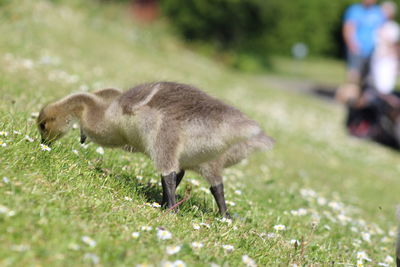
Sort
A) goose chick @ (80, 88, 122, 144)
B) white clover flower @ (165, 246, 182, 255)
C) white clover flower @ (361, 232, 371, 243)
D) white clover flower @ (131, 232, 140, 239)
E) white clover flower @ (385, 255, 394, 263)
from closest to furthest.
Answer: white clover flower @ (165, 246, 182, 255) < white clover flower @ (131, 232, 140, 239) < white clover flower @ (385, 255, 394, 263) < goose chick @ (80, 88, 122, 144) < white clover flower @ (361, 232, 371, 243)

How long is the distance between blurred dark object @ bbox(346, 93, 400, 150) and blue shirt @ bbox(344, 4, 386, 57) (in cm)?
205

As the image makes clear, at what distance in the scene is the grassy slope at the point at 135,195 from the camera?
3.55 meters

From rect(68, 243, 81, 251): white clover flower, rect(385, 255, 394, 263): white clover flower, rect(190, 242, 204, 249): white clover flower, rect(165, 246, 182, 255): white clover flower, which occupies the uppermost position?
rect(68, 243, 81, 251): white clover flower

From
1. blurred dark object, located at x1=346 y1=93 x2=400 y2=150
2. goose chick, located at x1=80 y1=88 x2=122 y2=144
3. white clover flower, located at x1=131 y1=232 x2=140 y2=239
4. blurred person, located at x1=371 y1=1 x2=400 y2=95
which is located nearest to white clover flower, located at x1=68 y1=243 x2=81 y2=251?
white clover flower, located at x1=131 y1=232 x2=140 y2=239

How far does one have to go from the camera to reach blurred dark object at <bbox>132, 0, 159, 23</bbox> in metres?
33.5

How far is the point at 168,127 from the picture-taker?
4949mm

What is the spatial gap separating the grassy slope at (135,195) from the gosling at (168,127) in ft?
1.04

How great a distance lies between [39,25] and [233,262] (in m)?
15.4

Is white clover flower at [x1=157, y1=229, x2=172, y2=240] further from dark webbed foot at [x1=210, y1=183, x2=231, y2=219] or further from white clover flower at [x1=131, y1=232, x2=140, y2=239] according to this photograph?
dark webbed foot at [x1=210, y1=183, x2=231, y2=219]

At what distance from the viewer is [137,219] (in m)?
4.27

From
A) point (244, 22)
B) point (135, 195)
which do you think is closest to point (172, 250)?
point (135, 195)

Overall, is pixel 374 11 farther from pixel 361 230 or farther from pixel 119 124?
pixel 119 124

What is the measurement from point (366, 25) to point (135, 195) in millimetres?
15895

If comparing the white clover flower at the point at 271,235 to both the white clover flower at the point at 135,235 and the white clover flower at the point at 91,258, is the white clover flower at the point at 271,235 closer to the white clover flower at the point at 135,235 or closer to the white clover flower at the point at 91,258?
the white clover flower at the point at 135,235
